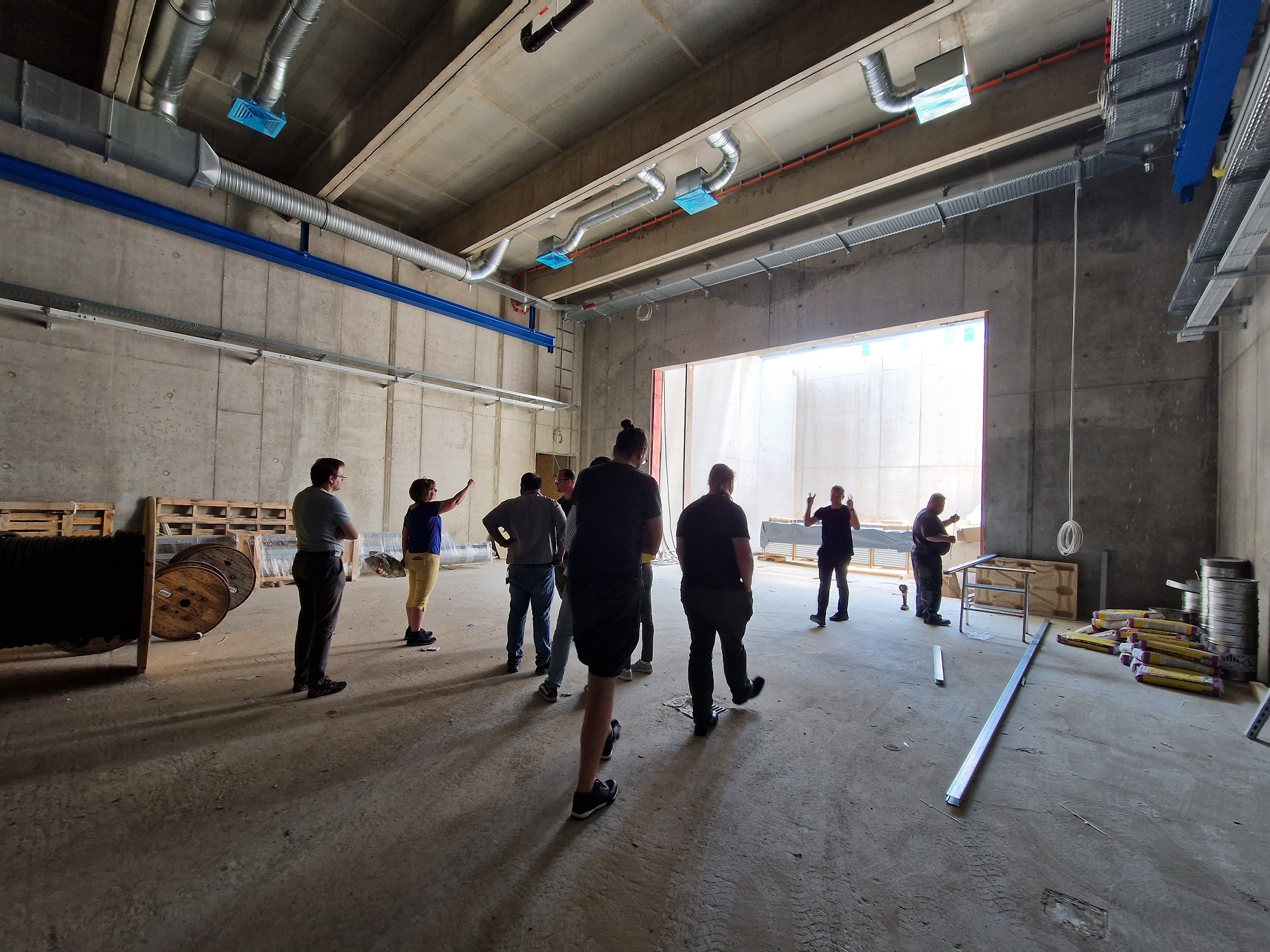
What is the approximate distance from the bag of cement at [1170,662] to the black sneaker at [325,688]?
245 inches

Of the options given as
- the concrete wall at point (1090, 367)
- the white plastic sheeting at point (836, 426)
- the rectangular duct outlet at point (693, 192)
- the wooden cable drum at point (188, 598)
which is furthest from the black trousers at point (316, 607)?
the white plastic sheeting at point (836, 426)

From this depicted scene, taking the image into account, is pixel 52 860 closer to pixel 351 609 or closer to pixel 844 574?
pixel 351 609

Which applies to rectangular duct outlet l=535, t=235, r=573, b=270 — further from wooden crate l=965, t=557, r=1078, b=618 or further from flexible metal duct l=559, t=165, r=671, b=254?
wooden crate l=965, t=557, r=1078, b=618

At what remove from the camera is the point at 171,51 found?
4809 millimetres

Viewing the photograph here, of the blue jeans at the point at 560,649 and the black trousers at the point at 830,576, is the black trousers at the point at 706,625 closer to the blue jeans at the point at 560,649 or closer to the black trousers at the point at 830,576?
the blue jeans at the point at 560,649

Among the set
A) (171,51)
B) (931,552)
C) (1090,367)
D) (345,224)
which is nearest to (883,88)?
(1090,367)

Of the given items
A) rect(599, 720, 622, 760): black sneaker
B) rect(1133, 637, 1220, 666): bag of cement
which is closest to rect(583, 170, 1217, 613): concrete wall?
rect(1133, 637, 1220, 666): bag of cement

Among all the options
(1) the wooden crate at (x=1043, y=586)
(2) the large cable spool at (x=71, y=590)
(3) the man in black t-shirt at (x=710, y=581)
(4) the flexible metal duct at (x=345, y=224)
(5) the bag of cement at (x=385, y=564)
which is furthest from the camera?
(5) the bag of cement at (x=385, y=564)

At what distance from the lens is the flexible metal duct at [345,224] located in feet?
21.4

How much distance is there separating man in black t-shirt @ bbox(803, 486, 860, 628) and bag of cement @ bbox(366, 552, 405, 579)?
629cm

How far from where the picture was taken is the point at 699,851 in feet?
6.59

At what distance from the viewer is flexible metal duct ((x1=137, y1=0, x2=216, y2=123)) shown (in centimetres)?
430

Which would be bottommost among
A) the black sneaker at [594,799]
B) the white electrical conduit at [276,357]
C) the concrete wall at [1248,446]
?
the black sneaker at [594,799]

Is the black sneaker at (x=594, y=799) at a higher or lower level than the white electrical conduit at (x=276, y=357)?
lower
